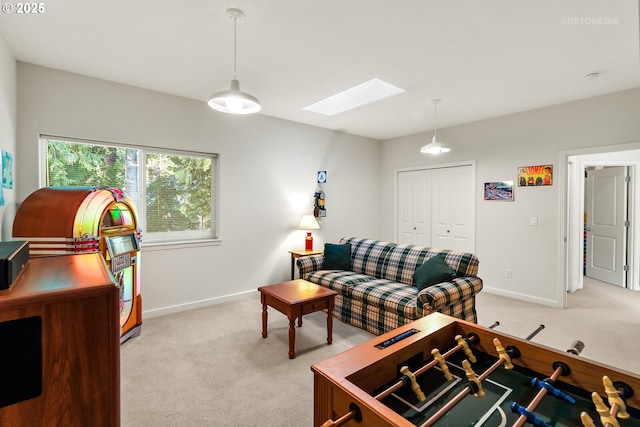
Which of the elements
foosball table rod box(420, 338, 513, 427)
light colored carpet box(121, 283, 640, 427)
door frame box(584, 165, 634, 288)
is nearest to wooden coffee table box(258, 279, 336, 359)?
light colored carpet box(121, 283, 640, 427)

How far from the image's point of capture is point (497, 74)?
3016 millimetres

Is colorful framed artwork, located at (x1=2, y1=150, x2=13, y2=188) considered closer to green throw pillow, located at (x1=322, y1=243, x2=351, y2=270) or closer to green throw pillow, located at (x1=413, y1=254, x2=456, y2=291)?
green throw pillow, located at (x1=322, y1=243, x2=351, y2=270)

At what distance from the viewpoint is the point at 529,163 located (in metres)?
4.15

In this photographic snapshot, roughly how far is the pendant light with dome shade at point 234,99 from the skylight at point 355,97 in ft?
4.88

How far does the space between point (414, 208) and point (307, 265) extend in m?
2.75

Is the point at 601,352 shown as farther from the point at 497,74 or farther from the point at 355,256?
the point at 497,74

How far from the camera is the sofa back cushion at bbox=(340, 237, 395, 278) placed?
3.66 meters

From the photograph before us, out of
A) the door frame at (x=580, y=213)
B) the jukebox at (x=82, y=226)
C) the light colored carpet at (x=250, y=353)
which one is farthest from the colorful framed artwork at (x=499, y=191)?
the jukebox at (x=82, y=226)

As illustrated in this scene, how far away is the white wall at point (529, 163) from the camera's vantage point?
354 cm

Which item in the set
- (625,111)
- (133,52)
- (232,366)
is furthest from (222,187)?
(625,111)

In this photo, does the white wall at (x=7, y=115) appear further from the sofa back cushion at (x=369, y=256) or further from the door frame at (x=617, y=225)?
the door frame at (x=617, y=225)

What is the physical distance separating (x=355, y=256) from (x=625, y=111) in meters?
3.49

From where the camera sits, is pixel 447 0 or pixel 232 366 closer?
pixel 447 0

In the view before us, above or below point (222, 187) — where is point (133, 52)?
above
